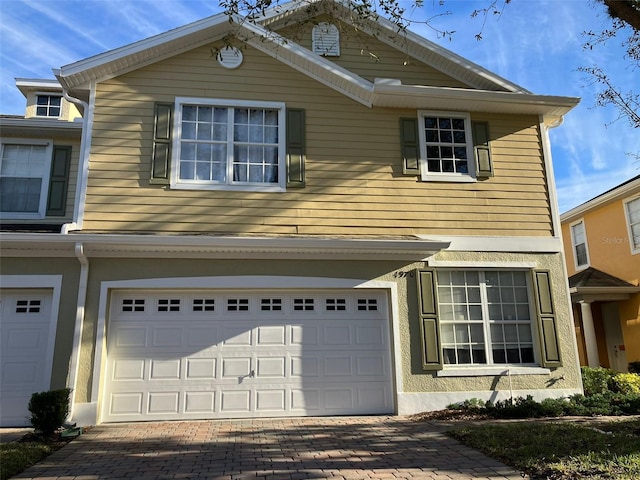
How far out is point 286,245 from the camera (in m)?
8.79

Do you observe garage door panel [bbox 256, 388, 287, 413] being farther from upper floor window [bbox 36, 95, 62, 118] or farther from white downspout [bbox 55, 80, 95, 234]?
upper floor window [bbox 36, 95, 62, 118]

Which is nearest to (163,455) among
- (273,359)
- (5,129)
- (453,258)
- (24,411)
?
(273,359)

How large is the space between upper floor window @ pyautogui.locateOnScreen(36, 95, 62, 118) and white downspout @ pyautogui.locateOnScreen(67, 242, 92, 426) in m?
10.6

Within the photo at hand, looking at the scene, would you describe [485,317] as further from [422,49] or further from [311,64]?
[311,64]

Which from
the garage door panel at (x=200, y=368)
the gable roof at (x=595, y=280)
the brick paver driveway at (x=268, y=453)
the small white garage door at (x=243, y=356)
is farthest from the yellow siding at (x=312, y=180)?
the gable roof at (x=595, y=280)

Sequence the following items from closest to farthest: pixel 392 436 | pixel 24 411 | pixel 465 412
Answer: pixel 392 436 → pixel 24 411 → pixel 465 412

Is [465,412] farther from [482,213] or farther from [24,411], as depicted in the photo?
[24,411]

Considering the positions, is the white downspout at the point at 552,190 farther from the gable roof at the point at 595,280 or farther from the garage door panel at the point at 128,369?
the garage door panel at the point at 128,369

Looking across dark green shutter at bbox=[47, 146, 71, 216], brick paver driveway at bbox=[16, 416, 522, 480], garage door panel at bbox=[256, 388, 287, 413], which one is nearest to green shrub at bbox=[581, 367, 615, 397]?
brick paver driveway at bbox=[16, 416, 522, 480]

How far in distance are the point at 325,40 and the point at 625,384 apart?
31.0 ft

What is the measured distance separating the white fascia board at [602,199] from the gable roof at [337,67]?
5.93 metres

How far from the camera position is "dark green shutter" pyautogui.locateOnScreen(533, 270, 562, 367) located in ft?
31.3

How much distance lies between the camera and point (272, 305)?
356 inches

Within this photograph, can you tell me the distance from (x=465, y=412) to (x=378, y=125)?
564 centimetres
